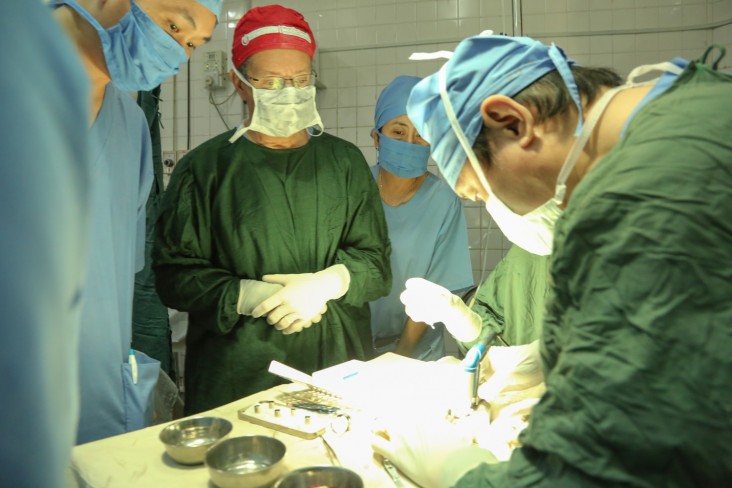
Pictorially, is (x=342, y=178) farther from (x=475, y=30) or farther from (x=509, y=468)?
(x=475, y=30)

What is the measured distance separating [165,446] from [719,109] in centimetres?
129

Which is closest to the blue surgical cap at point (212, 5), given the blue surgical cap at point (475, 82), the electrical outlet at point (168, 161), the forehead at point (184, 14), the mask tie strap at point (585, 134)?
the forehead at point (184, 14)

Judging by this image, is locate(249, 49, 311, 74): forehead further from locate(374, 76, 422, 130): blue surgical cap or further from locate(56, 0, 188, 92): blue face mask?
locate(374, 76, 422, 130): blue surgical cap

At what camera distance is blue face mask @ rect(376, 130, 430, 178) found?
2.91 metres

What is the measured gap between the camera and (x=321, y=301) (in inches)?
83.4

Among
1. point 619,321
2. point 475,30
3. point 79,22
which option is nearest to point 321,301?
point 79,22

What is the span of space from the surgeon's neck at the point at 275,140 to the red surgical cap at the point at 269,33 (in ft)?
0.97

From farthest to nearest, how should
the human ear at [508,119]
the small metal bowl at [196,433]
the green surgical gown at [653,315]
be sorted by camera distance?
the small metal bowl at [196,433] < the human ear at [508,119] < the green surgical gown at [653,315]

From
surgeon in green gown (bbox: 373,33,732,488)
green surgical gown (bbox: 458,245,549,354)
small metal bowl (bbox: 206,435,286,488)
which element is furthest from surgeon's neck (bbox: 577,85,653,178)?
green surgical gown (bbox: 458,245,549,354)

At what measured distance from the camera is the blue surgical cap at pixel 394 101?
2979mm

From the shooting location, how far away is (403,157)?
9.55 ft

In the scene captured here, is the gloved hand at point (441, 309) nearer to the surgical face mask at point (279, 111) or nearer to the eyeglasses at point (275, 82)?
the surgical face mask at point (279, 111)

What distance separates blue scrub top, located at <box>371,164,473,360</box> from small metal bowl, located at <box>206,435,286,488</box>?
1.58 m

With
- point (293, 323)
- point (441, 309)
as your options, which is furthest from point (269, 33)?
point (441, 309)
